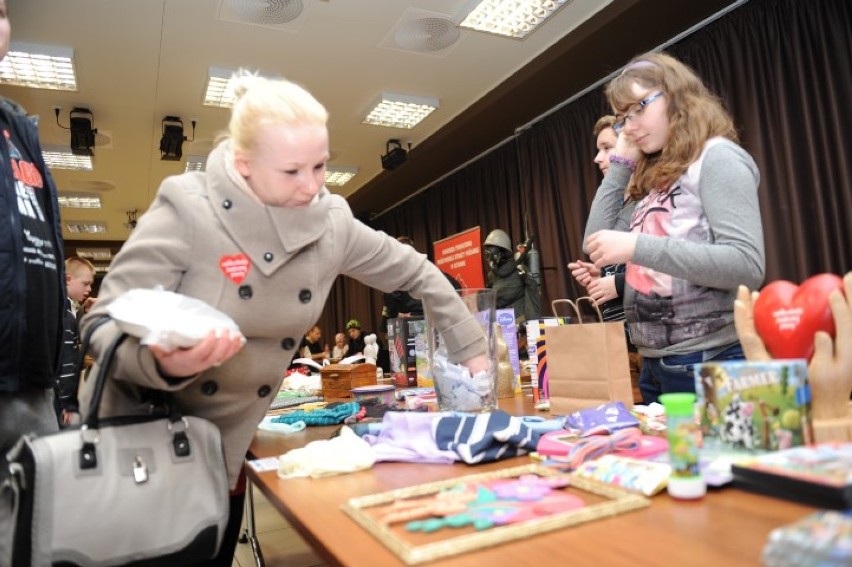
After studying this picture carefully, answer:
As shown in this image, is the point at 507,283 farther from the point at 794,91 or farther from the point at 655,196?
the point at 655,196

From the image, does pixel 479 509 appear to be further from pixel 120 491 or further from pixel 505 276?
pixel 505 276

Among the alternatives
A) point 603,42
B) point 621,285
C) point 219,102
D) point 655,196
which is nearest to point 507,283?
point 603,42

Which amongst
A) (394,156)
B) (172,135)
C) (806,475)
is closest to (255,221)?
(806,475)

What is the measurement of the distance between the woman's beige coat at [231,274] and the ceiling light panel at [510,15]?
349 cm

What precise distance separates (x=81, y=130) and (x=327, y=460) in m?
5.59

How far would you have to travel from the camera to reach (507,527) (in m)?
0.68

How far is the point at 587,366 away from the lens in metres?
1.33

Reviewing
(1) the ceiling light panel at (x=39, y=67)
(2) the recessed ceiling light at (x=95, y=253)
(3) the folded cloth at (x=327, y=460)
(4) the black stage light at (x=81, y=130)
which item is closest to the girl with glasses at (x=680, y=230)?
(3) the folded cloth at (x=327, y=460)

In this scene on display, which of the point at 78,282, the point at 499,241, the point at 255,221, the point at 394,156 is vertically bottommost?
the point at 255,221

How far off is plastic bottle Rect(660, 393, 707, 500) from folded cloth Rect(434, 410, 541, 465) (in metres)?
0.33

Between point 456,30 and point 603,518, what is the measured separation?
4.32 metres

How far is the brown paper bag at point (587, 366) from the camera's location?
1.29 metres

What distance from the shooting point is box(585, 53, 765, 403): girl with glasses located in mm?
1199

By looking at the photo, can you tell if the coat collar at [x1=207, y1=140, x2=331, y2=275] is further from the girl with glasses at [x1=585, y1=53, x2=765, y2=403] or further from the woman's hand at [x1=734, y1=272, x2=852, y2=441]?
the woman's hand at [x1=734, y1=272, x2=852, y2=441]
